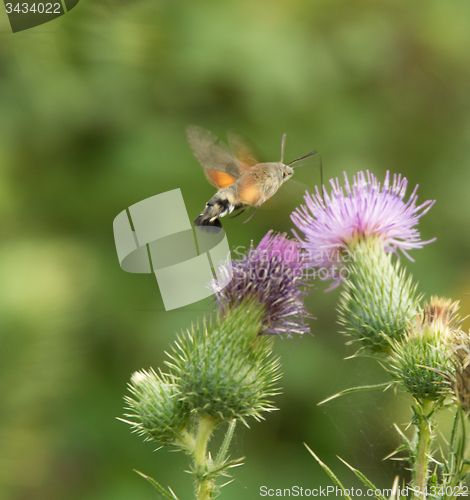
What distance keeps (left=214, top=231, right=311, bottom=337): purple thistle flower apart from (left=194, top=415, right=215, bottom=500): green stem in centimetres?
48

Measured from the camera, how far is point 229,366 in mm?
2092

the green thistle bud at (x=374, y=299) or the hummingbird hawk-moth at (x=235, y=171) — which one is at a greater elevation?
the hummingbird hawk-moth at (x=235, y=171)

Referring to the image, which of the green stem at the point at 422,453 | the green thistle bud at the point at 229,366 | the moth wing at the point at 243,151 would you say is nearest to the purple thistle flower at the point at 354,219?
the moth wing at the point at 243,151

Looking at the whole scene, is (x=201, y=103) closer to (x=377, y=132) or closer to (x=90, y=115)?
(x=90, y=115)

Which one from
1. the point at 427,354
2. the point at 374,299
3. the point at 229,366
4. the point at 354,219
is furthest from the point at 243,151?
the point at 427,354

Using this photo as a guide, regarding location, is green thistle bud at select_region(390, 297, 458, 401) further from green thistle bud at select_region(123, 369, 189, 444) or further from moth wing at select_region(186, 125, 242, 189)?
moth wing at select_region(186, 125, 242, 189)

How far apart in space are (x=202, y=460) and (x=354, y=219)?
1.40m

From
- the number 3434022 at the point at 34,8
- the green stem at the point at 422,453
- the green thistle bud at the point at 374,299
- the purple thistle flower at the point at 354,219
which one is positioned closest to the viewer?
the green stem at the point at 422,453

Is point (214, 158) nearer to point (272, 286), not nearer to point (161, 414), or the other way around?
point (272, 286)

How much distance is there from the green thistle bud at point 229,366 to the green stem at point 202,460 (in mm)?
41

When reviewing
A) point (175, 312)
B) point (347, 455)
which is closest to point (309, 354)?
point (347, 455)

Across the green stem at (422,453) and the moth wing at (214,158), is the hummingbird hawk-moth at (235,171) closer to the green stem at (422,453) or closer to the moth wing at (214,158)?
the moth wing at (214,158)

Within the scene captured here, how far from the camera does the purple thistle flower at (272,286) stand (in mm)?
2320

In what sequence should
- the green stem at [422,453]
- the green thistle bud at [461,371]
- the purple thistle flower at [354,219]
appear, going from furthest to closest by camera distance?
the purple thistle flower at [354,219], the green stem at [422,453], the green thistle bud at [461,371]
